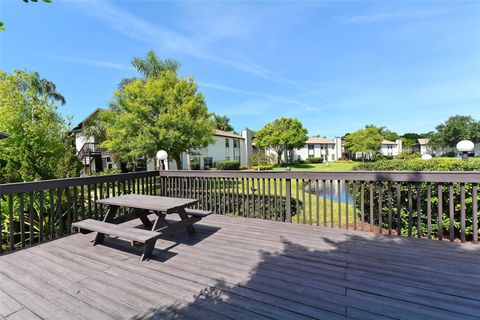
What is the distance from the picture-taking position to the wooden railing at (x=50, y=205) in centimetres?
309

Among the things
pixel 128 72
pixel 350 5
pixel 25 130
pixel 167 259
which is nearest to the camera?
pixel 167 259

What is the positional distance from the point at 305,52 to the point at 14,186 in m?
10.3

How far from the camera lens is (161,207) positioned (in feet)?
9.70

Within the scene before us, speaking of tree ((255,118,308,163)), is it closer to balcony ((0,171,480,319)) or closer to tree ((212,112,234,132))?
tree ((212,112,234,132))

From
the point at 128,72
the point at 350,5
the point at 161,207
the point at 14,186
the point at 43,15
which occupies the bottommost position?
the point at 161,207

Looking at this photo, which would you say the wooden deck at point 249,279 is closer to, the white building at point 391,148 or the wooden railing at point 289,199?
the wooden railing at point 289,199

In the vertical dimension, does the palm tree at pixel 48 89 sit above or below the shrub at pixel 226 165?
above

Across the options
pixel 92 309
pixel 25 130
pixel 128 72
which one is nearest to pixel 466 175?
pixel 92 309

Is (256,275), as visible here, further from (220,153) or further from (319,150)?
(319,150)

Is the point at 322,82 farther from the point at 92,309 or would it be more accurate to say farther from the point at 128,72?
the point at 92,309

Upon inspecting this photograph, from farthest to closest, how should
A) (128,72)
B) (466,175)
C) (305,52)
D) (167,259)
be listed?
(128,72) < (305,52) < (466,175) < (167,259)

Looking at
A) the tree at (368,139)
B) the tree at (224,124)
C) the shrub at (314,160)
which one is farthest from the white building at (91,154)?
the tree at (368,139)

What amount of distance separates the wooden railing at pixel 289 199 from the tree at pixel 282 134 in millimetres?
29414

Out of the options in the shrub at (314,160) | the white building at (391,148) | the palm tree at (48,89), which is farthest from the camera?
the white building at (391,148)
